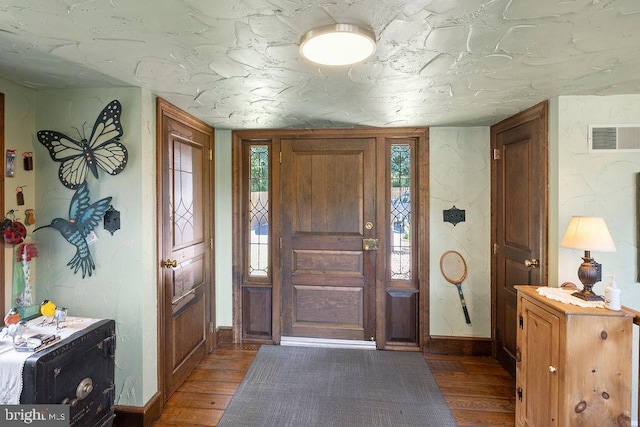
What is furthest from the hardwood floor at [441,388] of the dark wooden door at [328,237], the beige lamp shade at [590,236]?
the beige lamp shade at [590,236]

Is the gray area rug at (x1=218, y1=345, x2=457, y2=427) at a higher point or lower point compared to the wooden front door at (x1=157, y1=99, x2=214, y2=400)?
lower

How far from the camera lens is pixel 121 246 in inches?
80.1

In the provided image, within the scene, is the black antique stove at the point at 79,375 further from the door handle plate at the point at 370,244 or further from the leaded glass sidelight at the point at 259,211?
the door handle plate at the point at 370,244

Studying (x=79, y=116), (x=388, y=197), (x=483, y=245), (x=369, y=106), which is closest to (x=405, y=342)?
(x=483, y=245)

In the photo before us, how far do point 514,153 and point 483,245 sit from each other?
0.91m

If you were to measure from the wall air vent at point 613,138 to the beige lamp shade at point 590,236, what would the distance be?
0.63 meters

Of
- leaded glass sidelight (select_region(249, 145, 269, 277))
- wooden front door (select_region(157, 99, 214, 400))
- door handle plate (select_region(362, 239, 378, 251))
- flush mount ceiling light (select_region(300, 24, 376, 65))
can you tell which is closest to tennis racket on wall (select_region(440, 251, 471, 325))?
door handle plate (select_region(362, 239, 378, 251))

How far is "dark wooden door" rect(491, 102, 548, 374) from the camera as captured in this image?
2283mm

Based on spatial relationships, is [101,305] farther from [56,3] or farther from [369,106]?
[369,106]

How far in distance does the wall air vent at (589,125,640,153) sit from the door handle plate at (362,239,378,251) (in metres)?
1.78

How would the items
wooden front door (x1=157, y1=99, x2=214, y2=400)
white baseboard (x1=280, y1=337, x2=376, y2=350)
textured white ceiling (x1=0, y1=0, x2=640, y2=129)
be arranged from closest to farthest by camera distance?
textured white ceiling (x1=0, y1=0, x2=640, y2=129), wooden front door (x1=157, y1=99, x2=214, y2=400), white baseboard (x1=280, y1=337, x2=376, y2=350)

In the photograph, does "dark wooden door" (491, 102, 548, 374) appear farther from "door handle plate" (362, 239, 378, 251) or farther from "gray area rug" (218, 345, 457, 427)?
"door handle plate" (362, 239, 378, 251)

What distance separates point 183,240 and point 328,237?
1.34m

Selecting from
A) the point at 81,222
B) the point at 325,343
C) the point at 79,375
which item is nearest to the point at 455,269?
the point at 325,343
